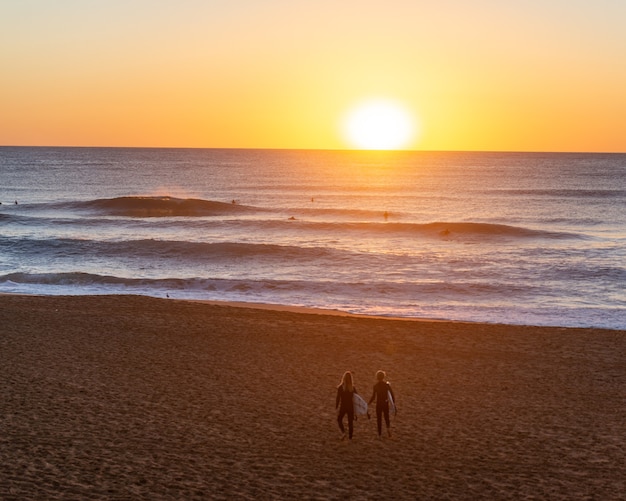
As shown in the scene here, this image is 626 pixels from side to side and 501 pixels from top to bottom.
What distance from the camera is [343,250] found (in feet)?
155

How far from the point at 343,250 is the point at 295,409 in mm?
31631

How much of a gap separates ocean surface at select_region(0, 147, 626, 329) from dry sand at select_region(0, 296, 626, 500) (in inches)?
241

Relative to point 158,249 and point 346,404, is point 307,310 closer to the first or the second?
point 346,404

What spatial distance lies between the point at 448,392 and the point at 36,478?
9.49m

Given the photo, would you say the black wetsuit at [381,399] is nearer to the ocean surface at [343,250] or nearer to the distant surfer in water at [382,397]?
the distant surfer in water at [382,397]

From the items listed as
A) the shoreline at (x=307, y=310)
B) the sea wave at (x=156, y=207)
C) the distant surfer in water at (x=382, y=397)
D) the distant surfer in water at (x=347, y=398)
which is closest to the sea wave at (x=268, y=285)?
the shoreline at (x=307, y=310)

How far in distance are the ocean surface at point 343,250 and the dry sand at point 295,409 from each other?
6.13 meters

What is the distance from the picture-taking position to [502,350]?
21719 millimetres

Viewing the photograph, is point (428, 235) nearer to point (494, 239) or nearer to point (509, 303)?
point (494, 239)

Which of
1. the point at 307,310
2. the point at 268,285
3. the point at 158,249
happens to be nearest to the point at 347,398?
the point at 307,310

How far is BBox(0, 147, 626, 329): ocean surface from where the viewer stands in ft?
105

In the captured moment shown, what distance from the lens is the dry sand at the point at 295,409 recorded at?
11961 mm

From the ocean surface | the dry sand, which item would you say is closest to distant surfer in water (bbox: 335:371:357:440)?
the dry sand

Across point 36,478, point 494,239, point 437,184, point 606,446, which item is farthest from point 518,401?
point 437,184
